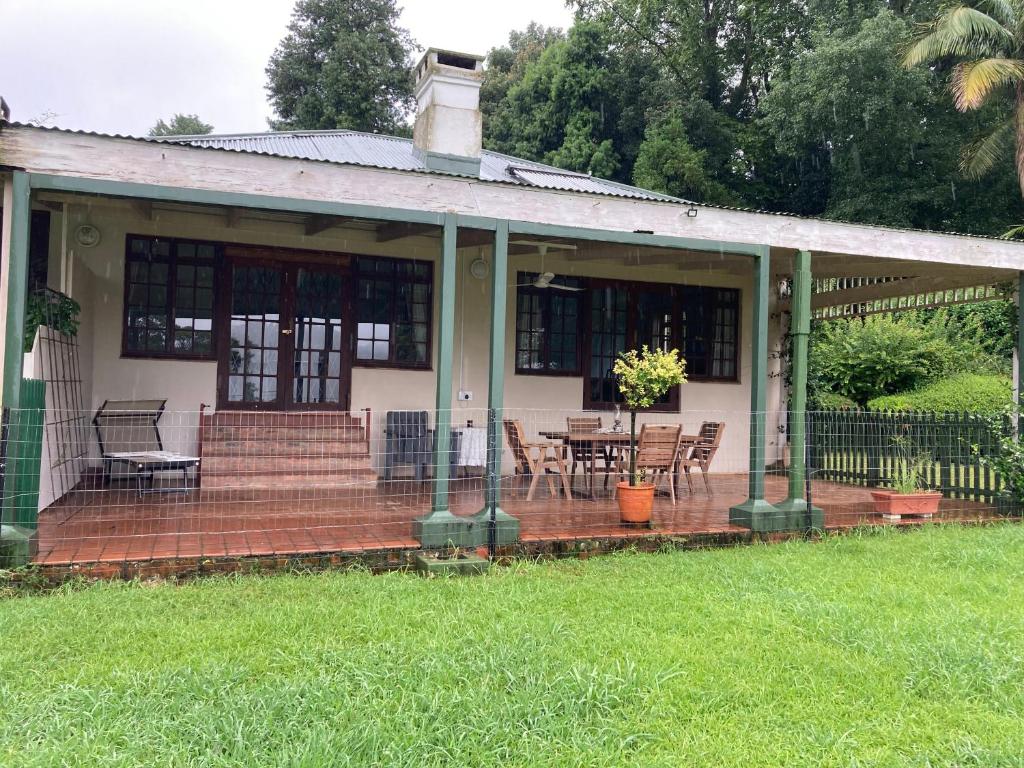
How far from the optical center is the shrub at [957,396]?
14719 mm

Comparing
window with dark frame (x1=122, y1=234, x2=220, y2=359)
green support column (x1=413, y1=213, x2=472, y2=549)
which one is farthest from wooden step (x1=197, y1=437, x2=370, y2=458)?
green support column (x1=413, y1=213, x2=472, y2=549)

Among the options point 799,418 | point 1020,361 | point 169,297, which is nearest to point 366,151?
point 169,297

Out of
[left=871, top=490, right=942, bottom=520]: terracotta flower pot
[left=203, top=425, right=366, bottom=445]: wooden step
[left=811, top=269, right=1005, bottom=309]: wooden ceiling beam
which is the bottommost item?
[left=871, top=490, right=942, bottom=520]: terracotta flower pot

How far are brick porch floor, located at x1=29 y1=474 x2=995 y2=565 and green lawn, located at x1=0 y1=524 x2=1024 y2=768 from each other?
45 cm

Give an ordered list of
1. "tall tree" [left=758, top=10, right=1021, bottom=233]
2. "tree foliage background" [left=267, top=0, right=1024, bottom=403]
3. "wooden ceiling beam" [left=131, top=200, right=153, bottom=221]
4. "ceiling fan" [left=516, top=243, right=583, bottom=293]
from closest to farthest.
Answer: "wooden ceiling beam" [left=131, top=200, right=153, bottom=221], "ceiling fan" [left=516, top=243, right=583, bottom=293], "tree foliage background" [left=267, top=0, right=1024, bottom=403], "tall tree" [left=758, top=10, right=1021, bottom=233]

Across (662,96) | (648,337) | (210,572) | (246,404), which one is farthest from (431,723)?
(662,96)

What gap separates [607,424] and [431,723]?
279 inches

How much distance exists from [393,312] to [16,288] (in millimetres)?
4518

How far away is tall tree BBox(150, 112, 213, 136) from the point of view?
3853cm

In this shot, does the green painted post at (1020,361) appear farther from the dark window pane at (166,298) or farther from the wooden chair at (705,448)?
the dark window pane at (166,298)

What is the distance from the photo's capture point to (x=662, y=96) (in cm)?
2667

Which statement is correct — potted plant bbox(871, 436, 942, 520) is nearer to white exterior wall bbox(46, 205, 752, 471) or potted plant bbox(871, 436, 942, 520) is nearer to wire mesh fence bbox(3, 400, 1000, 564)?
wire mesh fence bbox(3, 400, 1000, 564)

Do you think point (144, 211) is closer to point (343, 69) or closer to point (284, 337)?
point (284, 337)

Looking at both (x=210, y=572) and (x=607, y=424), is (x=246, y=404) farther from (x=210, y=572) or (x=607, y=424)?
(x=607, y=424)
